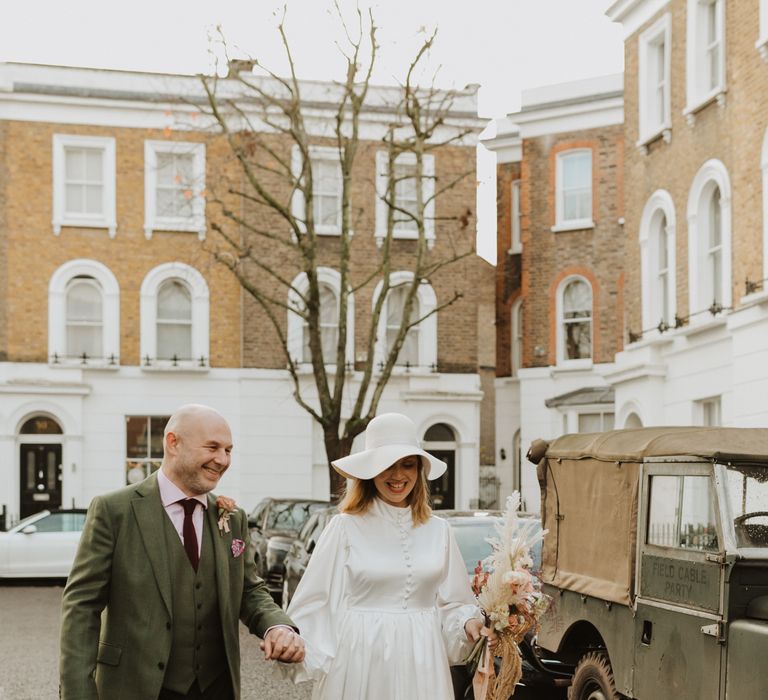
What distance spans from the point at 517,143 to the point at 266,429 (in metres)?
11.2

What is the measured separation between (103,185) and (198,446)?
2838cm

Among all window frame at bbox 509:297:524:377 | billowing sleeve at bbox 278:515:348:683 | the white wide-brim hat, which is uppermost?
window frame at bbox 509:297:524:377

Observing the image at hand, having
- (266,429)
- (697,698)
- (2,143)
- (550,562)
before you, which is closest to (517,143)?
(266,429)

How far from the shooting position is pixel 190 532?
5070 millimetres

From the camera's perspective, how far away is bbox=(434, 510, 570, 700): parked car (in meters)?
10.0

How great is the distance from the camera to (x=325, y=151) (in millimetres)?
33562

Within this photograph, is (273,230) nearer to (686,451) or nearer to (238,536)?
(686,451)

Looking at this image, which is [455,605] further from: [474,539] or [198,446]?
[474,539]

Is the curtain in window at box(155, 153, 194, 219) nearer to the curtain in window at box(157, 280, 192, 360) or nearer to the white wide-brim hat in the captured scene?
the curtain in window at box(157, 280, 192, 360)

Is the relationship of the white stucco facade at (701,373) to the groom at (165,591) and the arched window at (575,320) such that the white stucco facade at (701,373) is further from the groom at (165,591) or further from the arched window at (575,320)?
the groom at (165,591)

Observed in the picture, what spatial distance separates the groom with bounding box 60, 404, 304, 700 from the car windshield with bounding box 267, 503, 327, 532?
1617cm

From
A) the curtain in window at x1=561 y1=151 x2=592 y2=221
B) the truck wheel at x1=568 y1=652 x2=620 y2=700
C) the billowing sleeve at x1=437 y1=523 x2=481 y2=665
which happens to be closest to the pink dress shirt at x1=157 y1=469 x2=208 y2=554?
the billowing sleeve at x1=437 y1=523 x2=481 y2=665

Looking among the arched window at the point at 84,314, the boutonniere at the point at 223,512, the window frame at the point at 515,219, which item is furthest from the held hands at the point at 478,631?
the window frame at the point at 515,219

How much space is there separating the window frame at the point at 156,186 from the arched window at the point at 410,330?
4.99 meters
